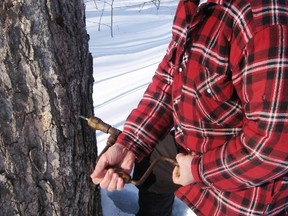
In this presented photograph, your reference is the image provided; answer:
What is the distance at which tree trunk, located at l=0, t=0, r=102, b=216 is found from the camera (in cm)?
110

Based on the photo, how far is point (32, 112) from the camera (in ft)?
3.93

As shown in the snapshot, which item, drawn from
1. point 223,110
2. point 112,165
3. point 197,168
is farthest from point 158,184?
point 223,110

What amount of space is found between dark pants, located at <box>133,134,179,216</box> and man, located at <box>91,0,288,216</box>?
141 mm

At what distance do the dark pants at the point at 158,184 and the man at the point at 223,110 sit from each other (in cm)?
14

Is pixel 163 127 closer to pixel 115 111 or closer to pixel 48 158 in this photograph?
pixel 48 158

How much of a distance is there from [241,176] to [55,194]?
639 mm

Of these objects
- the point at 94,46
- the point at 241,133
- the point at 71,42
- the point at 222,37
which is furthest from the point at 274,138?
the point at 94,46

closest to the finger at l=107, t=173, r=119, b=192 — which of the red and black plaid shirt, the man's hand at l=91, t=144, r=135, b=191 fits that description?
the man's hand at l=91, t=144, r=135, b=191

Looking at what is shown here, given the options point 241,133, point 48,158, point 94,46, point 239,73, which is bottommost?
point 94,46

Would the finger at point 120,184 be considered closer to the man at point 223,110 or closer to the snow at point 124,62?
the man at point 223,110

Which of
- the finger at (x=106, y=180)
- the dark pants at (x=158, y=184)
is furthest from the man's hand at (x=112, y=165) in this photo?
the dark pants at (x=158, y=184)

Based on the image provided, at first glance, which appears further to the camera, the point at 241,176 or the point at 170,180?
the point at 170,180

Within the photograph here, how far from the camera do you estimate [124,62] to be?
12.3ft

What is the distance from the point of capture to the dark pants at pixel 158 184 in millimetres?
1606
